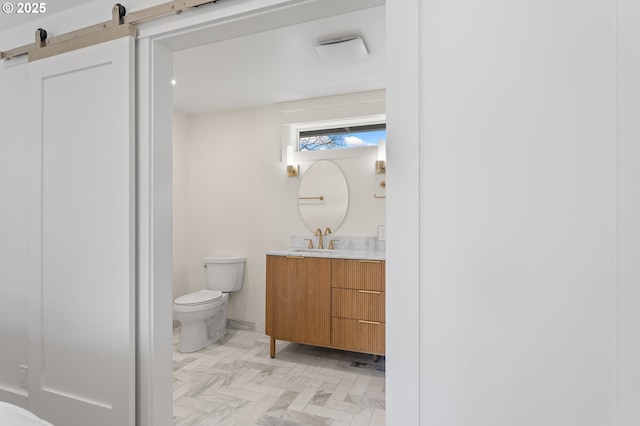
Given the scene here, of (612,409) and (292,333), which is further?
(292,333)

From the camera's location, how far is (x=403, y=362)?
1112 mm

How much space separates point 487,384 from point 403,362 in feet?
0.86

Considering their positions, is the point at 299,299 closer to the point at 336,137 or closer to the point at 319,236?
the point at 319,236

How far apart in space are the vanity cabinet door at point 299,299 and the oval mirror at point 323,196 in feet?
1.92

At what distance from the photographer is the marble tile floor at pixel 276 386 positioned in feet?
6.47

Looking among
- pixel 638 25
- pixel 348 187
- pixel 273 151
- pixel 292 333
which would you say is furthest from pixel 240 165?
pixel 638 25

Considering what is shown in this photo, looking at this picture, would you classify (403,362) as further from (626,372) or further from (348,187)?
(348,187)

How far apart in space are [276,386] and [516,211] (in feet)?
6.79

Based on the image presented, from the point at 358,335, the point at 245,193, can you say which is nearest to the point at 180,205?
the point at 245,193

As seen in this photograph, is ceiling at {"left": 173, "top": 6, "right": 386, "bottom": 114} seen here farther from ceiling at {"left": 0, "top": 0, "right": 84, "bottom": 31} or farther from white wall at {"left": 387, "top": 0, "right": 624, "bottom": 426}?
white wall at {"left": 387, "top": 0, "right": 624, "bottom": 426}

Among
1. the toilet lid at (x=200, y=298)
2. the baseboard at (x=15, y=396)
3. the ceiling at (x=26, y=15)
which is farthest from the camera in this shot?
the toilet lid at (x=200, y=298)

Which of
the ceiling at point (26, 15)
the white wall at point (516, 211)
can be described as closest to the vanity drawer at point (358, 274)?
the white wall at point (516, 211)

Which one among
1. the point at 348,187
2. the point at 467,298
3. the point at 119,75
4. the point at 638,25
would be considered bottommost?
the point at 467,298

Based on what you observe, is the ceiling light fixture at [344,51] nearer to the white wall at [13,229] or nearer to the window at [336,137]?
the window at [336,137]
